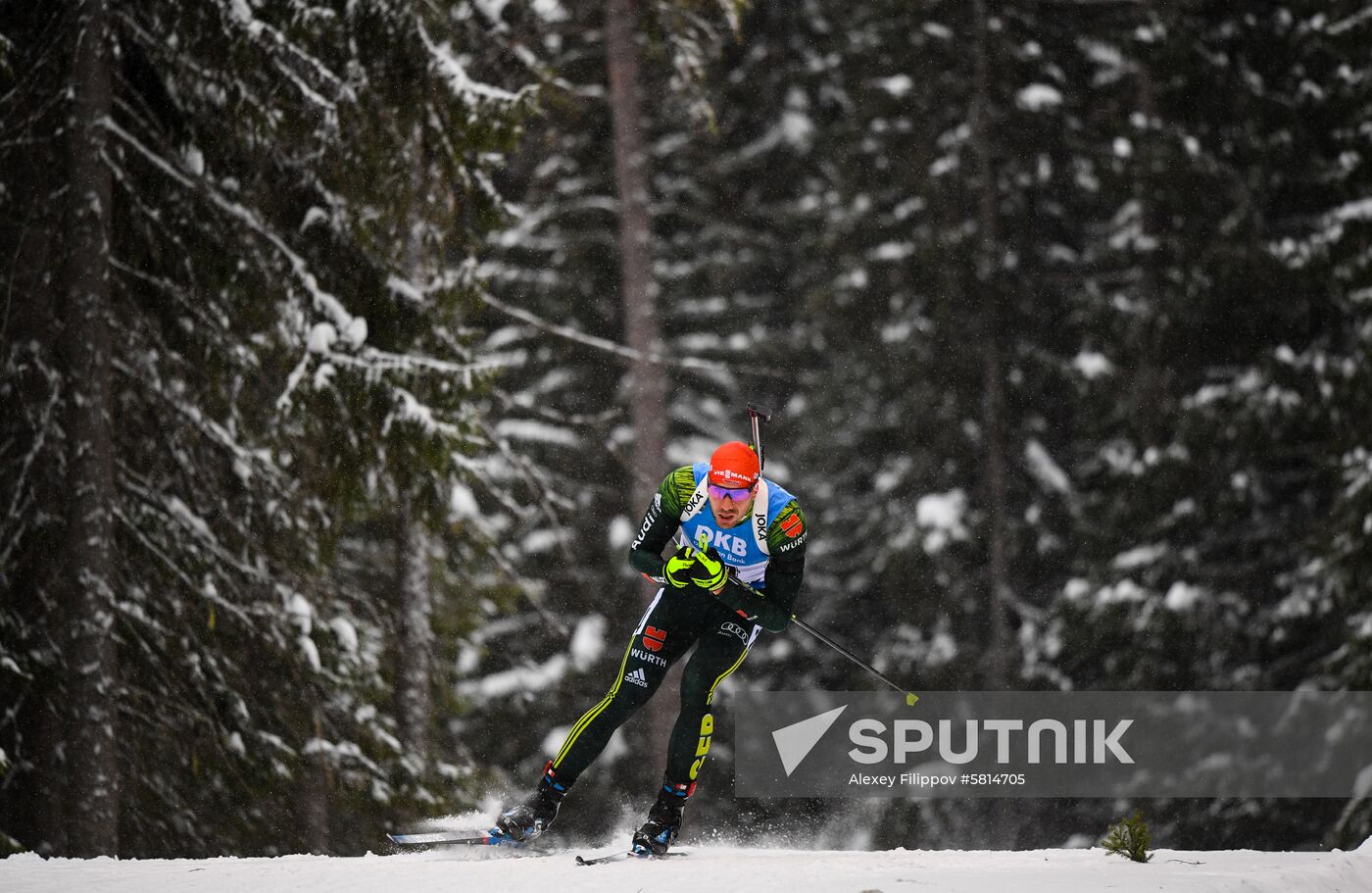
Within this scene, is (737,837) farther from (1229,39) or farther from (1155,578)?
(1229,39)

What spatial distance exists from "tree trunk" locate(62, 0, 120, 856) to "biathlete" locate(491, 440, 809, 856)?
10.2 ft

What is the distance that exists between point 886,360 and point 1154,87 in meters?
5.12

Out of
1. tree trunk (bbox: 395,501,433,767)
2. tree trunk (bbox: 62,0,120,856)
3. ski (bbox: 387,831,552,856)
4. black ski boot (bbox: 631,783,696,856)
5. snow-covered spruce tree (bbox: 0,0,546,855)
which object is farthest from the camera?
tree trunk (bbox: 395,501,433,767)

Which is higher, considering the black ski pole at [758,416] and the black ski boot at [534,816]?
the black ski pole at [758,416]

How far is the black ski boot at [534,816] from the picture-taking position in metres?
7.54

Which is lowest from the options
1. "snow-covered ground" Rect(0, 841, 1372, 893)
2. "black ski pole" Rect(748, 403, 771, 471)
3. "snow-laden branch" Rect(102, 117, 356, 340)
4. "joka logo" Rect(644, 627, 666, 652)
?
"snow-covered ground" Rect(0, 841, 1372, 893)

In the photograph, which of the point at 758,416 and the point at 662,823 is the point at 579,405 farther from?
the point at 662,823

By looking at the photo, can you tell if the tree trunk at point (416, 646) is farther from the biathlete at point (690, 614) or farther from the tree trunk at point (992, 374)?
the tree trunk at point (992, 374)

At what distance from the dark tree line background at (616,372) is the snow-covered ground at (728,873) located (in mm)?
2217

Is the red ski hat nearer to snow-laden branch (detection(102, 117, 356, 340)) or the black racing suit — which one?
the black racing suit

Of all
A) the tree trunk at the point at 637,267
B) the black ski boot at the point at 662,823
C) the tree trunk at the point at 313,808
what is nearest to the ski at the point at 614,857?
the black ski boot at the point at 662,823

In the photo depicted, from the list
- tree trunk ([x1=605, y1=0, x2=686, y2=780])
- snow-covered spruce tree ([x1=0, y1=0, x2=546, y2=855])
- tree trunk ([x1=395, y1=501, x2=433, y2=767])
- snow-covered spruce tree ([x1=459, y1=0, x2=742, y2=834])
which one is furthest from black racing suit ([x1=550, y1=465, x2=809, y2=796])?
snow-covered spruce tree ([x1=459, y1=0, x2=742, y2=834])

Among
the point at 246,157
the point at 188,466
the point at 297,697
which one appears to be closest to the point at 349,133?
the point at 246,157

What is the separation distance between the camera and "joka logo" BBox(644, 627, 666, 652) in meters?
7.54
